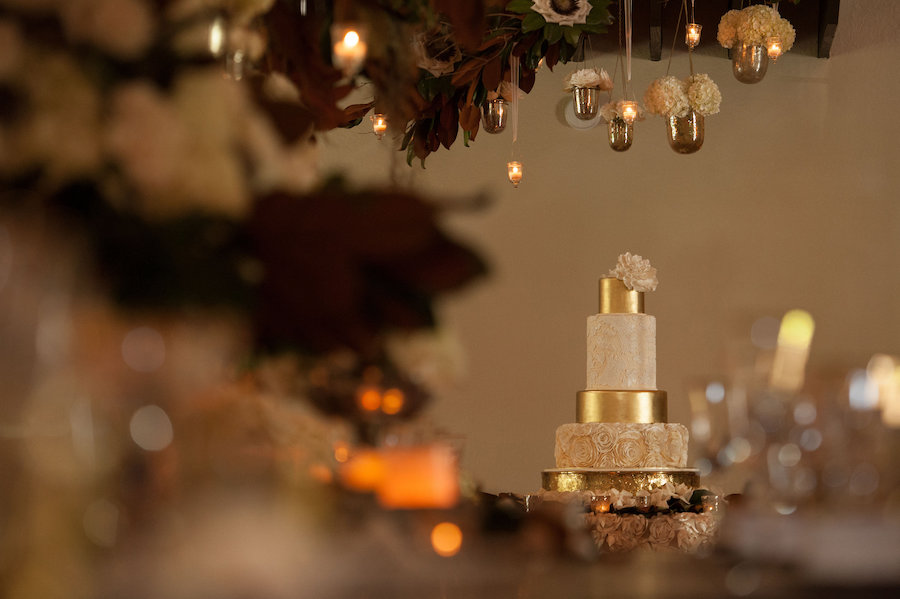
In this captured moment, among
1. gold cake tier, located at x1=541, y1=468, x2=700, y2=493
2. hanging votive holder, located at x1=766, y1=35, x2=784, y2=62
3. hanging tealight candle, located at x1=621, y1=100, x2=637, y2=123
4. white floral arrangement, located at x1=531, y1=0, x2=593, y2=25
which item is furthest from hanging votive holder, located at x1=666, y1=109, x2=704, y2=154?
white floral arrangement, located at x1=531, y1=0, x2=593, y2=25

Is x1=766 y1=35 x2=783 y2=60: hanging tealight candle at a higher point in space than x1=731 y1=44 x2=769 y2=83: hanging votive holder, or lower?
higher

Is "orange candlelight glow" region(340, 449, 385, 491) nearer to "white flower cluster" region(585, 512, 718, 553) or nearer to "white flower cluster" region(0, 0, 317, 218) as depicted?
"white flower cluster" region(0, 0, 317, 218)

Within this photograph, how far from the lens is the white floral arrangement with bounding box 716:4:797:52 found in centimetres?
425

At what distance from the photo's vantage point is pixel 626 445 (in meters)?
5.09

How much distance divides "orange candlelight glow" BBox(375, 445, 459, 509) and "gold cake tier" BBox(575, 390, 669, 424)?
4.74 metres

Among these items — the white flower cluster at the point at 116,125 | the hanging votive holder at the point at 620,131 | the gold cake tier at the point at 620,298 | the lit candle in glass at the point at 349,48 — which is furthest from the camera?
the hanging votive holder at the point at 620,131

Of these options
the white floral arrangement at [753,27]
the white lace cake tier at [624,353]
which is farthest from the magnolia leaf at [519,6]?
the white lace cake tier at [624,353]

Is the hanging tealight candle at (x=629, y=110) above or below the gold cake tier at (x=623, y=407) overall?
above

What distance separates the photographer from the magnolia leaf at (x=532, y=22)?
5.28 feet

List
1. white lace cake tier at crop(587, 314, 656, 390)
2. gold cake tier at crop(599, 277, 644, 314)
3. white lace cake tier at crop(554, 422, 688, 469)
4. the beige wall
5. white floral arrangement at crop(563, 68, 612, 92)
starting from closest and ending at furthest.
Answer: white lace cake tier at crop(554, 422, 688, 469) → white floral arrangement at crop(563, 68, 612, 92) → white lace cake tier at crop(587, 314, 656, 390) → gold cake tier at crop(599, 277, 644, 314) → the beige wall

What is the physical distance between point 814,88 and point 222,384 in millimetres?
9083

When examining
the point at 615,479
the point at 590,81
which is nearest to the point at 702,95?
the point at 590,81

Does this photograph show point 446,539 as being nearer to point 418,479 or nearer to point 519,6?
point 418,479

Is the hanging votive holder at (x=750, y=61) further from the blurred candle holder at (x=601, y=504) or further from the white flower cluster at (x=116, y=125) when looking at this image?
the white flower cluster at (x=116, y=125)
